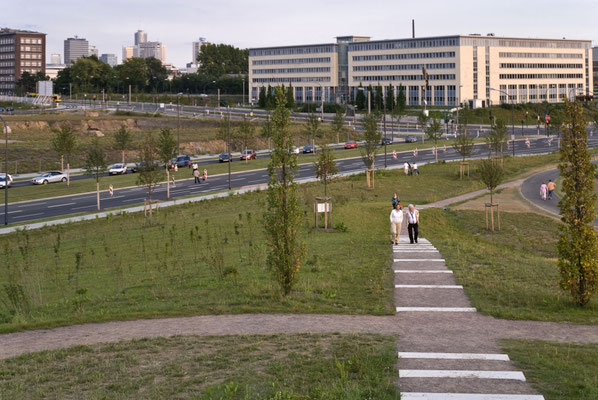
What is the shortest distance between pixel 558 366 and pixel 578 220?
6.40m

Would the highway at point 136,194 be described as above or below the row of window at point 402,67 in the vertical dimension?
below

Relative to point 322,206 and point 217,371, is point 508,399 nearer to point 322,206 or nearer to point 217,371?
point 217,371

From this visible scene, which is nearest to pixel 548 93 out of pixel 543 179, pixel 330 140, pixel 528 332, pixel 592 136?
pixel 592 136

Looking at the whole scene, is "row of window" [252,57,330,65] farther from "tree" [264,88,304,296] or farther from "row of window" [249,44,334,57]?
"tree" [264,88,304,296]

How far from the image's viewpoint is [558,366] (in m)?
12.6

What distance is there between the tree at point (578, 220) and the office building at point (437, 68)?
114 metres

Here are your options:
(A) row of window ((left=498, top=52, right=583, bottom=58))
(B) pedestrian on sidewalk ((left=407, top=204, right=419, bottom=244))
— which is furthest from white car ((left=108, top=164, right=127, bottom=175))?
(A) row of window ((left=498, top=52, right=583, bottom=58))

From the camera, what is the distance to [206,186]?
2213 inches

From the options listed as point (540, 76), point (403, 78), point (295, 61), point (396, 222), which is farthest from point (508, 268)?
point (295, 61)

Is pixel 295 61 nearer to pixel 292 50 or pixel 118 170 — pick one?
pixel 292 50

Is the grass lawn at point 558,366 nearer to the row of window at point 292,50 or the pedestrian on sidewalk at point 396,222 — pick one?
the pedestrian on sidewalk at point 396,222

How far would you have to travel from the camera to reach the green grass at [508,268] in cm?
1719

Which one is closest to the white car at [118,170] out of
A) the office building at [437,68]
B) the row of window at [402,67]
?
the office building at [437,68]

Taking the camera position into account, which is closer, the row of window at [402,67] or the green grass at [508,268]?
the green grass at [508,268]
